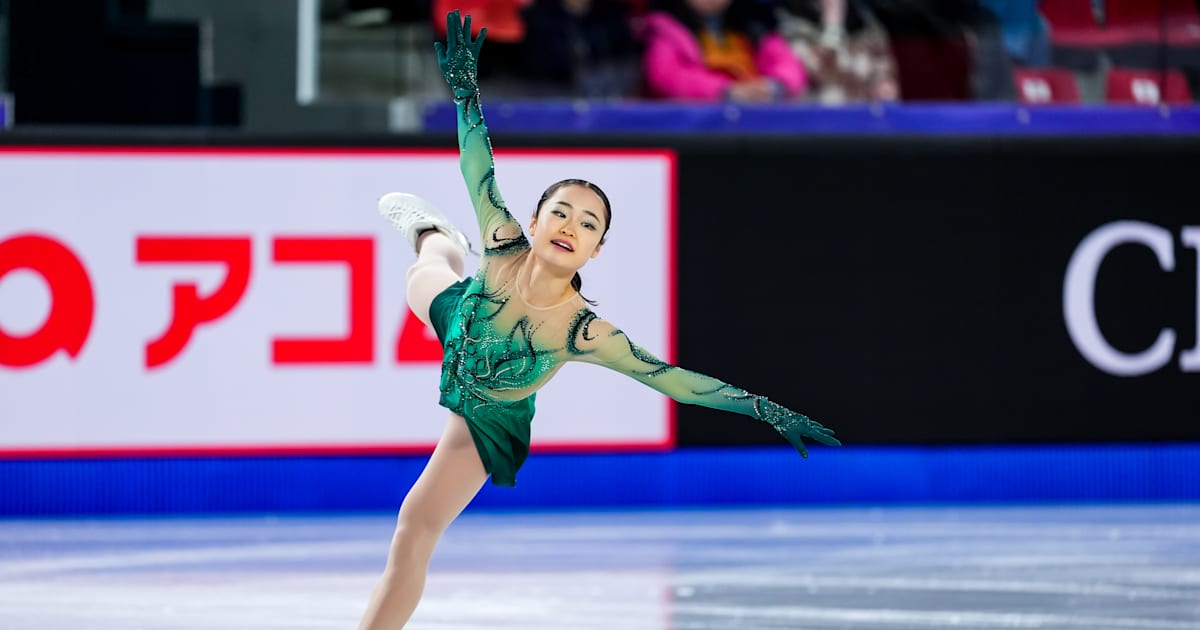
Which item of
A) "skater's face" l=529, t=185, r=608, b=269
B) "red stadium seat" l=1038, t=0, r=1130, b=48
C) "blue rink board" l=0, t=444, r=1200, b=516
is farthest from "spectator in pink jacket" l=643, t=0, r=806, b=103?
"skater's face" l=529, t=185, r=608, b=269

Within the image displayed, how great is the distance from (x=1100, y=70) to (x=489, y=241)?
14.4ft

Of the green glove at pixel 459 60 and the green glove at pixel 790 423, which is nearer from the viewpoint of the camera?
the green glove at pixel 790 423

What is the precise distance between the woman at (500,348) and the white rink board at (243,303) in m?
2.96

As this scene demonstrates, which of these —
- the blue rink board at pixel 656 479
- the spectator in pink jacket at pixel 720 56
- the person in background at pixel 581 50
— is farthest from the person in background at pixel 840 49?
the blue rink board at pixel 656 479

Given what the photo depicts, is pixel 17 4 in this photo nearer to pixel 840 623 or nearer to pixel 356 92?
pixel 356 92

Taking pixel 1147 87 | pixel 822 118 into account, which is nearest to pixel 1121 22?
pixel 1147 87

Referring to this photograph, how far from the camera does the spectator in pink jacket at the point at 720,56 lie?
7.52m

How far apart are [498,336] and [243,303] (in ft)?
10.7

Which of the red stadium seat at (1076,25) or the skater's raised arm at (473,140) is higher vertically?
the red stadium seat at (1076,25)

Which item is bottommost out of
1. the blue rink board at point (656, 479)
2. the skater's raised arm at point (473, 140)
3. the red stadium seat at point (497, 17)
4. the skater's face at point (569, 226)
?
the blue rink board at point (656, 479)

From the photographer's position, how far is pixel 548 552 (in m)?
6.34

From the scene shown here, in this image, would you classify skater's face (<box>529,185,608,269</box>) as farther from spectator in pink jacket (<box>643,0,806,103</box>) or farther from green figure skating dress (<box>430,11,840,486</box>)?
spectator in pink jacket (<box>643,0,806,103</box>)

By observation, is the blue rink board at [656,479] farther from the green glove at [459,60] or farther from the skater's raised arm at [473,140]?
the green glove at [459,60]

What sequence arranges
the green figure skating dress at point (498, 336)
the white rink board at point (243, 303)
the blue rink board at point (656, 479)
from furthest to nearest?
1. the blue rink board at point (656, 479)
2. the white rink board at point (243, 303)
3. the green figure skating dress at point (498, 336)
